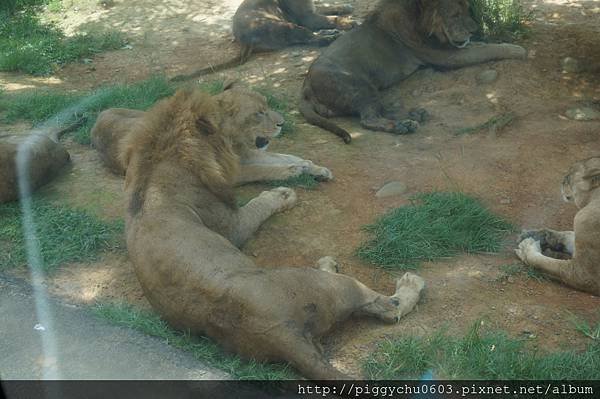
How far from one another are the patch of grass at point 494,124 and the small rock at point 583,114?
1.81ft

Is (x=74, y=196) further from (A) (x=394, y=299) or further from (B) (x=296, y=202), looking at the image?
(A) (x=394, y=299)

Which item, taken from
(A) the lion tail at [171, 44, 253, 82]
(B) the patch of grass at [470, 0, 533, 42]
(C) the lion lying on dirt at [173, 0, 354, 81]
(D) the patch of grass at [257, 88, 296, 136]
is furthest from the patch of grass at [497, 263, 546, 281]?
(C) the lion lying on dirt at [173, 0, 354, 81]

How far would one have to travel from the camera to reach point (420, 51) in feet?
28.7

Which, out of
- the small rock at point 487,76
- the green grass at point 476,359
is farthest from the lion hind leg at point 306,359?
the small rock at point 487,76

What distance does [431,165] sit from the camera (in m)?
6.71

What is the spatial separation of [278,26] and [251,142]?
427 cm

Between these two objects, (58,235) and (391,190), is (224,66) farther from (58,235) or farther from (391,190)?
(58,235)

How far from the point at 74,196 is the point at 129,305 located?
2.01 metres

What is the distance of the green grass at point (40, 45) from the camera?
9859 mm

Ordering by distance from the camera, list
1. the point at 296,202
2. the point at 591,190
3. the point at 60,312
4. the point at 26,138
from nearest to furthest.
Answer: the point at 60,312 → the point at 591,190 → the point at 296,202 → the point at 26,138

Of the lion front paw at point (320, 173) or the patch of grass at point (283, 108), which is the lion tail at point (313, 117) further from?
the lion front paw at point (320, 173)

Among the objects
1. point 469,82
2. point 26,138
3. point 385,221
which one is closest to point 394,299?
point 385,221

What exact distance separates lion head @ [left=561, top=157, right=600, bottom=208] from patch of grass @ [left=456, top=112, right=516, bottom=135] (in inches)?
80.6

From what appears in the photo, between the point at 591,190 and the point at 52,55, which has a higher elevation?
A: the point at 591,190
